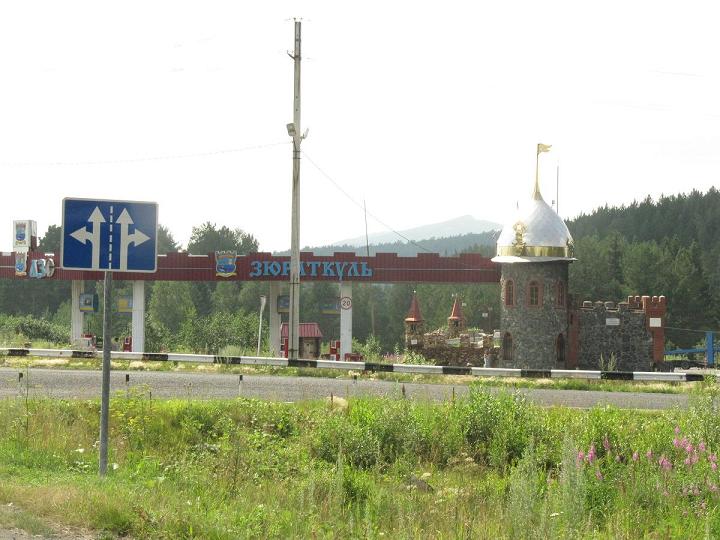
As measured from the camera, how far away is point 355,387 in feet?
67.2

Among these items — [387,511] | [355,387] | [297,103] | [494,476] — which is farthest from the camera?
[297,103]

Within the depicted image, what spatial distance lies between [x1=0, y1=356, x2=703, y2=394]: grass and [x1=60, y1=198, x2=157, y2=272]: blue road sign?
1247 centimetres

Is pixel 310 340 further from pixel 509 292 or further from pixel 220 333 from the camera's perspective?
pixel 220 333

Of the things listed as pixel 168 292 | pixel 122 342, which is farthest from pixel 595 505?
pixel 168 292

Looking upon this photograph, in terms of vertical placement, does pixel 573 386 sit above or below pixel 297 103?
below

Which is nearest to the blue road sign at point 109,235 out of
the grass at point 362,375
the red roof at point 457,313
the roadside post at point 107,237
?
the roadside post at point 107,237

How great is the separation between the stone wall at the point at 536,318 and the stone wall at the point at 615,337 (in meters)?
1.94

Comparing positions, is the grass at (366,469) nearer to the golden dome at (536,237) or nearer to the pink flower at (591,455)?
the pink flower at (591,455)

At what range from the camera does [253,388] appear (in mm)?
20250

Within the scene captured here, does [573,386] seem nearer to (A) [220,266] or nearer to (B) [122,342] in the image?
(A) [220,266]

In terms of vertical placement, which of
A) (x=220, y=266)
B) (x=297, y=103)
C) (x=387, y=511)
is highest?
(x=297, y=103)

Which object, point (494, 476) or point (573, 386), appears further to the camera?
point (573, 386)

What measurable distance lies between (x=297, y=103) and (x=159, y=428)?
1507 centimetres

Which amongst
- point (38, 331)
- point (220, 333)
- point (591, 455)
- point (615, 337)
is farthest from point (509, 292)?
point (38, 331)
